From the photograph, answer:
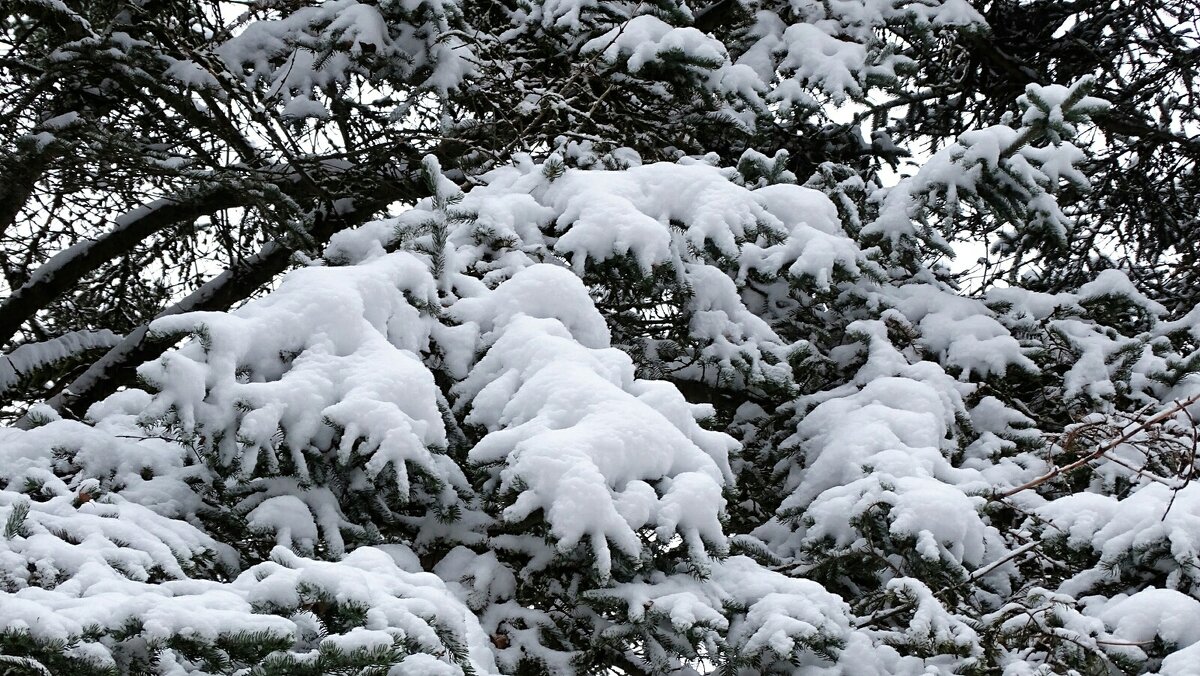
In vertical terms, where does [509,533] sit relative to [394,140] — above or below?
below

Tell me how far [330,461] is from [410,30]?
293 centimetres

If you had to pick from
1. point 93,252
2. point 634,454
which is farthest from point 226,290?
point 634,454

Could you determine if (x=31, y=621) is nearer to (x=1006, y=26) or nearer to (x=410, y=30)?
(x=410, y=30)

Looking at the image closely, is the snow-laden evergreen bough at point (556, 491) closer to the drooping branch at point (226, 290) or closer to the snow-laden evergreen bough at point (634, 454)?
the snow-laden evergreen bough at point (634, 454)

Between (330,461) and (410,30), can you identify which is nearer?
(330,461)

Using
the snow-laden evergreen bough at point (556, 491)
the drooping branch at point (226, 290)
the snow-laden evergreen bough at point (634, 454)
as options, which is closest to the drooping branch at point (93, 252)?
the drooping branch at point (226, 290)

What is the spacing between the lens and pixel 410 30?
5059mm

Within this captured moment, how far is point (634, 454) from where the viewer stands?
275cm

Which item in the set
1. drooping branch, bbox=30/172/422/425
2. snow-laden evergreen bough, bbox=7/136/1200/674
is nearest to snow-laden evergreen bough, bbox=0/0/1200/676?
snow-laden evergreen bough, bbox=7/136/1200/674

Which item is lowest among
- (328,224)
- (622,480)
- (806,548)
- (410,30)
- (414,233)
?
(806,548)

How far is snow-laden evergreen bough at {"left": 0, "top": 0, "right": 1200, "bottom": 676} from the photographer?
7.58 feet

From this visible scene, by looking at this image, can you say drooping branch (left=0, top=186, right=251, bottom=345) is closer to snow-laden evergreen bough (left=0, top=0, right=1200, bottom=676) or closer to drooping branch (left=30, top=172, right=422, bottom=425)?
drooping branch (left=30, top=172, right=422, bottom=425)

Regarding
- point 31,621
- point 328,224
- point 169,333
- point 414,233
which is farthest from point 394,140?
point 31,621

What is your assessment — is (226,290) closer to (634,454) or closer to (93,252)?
(93,252)
